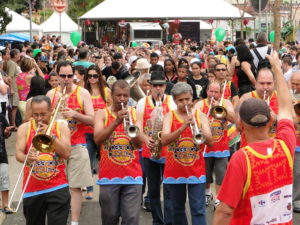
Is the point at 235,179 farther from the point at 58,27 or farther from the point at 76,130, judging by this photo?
the point at 58,27

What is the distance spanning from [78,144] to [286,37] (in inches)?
1075

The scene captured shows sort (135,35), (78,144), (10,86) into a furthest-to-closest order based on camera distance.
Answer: (135,35)
(10,86)
(78,144)

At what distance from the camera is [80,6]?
245ft

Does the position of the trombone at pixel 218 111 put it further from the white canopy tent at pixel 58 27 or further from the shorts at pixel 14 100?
the white canopy tent at pixel 58 27

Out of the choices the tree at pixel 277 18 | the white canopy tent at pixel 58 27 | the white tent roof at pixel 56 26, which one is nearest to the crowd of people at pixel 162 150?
the tree at pixel 277 18

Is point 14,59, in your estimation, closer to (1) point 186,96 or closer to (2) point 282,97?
(1) point 186,96

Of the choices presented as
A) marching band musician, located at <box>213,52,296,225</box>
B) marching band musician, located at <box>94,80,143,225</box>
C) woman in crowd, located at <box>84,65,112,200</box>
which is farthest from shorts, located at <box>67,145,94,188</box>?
marching band musician, located at <box>213,52,296,225</box>

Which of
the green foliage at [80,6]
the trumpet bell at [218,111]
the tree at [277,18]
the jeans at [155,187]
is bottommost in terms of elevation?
the jeans at [155,187]

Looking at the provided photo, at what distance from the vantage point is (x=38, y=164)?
6.36 meters

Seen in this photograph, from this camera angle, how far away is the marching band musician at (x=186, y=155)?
6.94 meters

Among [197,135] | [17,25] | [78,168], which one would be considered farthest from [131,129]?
[17,25]

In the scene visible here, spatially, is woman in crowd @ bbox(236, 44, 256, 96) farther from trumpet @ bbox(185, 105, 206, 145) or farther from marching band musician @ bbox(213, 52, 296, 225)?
marching band musician @ bbox(213, 52, 296, 225)

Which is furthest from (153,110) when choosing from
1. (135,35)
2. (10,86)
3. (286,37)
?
(135,35)

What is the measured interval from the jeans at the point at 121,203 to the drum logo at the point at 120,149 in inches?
9.4
